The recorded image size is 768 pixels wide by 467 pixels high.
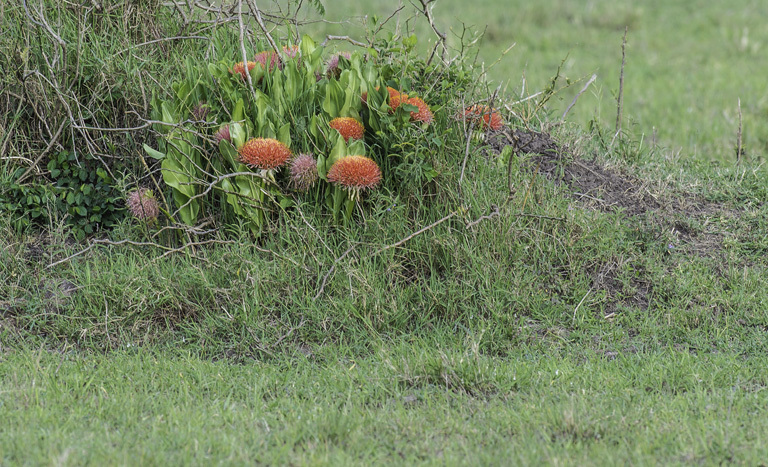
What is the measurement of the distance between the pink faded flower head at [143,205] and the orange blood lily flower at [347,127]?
0.95 m

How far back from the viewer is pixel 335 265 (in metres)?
3.77

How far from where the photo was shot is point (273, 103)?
414cm

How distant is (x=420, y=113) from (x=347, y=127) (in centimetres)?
35

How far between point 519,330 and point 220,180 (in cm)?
156

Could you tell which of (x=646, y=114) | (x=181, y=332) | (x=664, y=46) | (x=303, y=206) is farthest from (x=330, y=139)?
(x=664, y=46)

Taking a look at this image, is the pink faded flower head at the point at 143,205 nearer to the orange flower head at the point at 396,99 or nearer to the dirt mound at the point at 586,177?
the orange flower head at the point at 396,99

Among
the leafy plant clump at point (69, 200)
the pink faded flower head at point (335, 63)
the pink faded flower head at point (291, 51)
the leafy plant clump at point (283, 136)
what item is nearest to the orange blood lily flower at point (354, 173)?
the leafy plant clump at point (283, 136)

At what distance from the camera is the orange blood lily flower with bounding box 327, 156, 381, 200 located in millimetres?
3777

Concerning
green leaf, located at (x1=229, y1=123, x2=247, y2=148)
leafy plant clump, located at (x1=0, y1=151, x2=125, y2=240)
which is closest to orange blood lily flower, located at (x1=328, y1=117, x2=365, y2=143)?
green leaf, located at (x1=229, y1=123, x2=247, y2=148)

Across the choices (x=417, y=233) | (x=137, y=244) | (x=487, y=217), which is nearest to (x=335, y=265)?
(x=417, y=233)

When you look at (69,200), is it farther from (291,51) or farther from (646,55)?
(646,55)

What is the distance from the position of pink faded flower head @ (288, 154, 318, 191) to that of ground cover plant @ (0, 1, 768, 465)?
0.02m

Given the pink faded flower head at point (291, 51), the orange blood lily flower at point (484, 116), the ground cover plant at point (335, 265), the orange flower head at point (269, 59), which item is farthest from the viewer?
the pink faded flower head at point (291, 51)

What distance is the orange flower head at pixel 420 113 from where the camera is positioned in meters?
3.97
